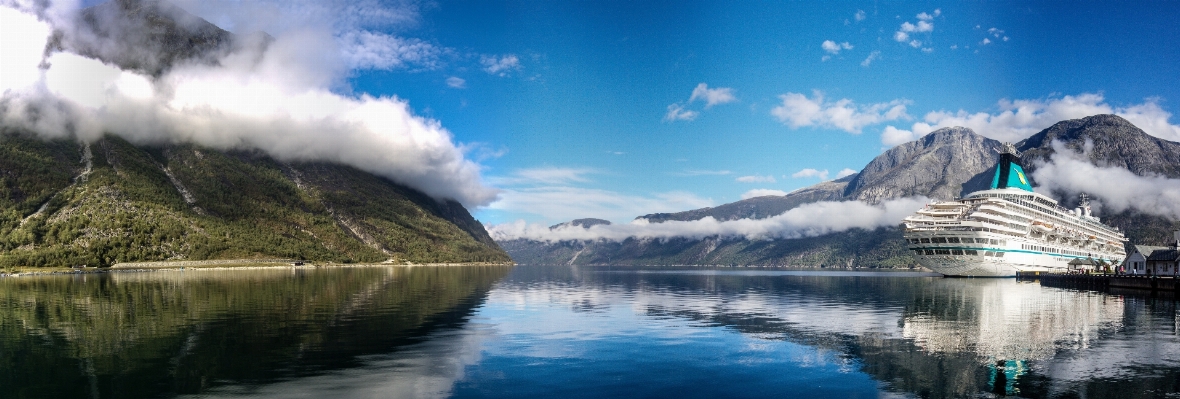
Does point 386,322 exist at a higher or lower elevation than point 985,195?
lower

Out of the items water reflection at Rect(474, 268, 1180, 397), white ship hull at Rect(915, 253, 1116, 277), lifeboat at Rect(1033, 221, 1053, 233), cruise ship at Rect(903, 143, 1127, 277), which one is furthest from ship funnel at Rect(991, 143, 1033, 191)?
water reflection at Rect(474, 268, 1180, 397)

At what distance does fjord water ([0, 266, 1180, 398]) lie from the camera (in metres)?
26.3

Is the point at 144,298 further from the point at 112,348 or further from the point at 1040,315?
the point at 1040,315

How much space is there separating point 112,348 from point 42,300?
170ft

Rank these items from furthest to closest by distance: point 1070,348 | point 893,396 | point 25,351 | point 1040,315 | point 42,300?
point 42,300 → point 1040,315 → point 1070,348 → point 25,351 → point 893,396

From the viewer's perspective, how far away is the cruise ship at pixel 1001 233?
156375 mm

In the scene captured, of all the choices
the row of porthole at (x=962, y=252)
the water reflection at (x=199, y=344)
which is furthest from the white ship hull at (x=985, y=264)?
the water reflection at (x=199, y=344)

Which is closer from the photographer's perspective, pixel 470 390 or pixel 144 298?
pixel 470 390

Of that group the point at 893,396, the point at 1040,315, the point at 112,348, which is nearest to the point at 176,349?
the point at 112,348

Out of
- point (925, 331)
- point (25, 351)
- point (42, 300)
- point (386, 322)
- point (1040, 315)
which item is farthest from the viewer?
point (42, 300)

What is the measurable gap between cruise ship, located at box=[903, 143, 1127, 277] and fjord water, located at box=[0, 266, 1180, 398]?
100226mm

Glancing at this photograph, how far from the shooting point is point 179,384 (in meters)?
26.1

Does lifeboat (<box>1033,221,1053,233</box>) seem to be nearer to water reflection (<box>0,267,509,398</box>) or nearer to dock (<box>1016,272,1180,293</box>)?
dock (<box>1016,272,1180,293</box>)

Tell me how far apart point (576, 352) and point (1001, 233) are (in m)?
158
